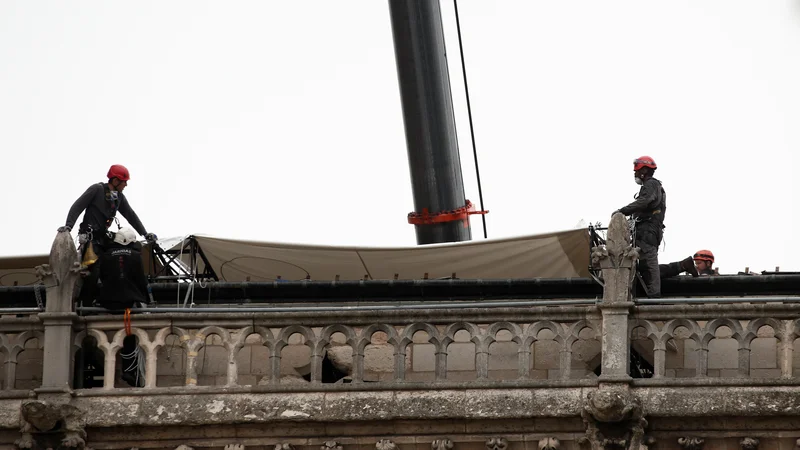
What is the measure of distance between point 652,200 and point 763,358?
242cm

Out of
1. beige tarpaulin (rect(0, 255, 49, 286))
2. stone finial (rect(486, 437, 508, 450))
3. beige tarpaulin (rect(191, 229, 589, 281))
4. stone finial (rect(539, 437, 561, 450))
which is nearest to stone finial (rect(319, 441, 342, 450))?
stone finial (rect(486, 437, 508, 450))

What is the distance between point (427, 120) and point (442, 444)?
9.56 m

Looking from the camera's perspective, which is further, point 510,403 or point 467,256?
point 467,256

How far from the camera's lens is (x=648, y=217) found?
2681 cm

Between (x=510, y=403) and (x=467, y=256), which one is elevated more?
(x=467, y=256)

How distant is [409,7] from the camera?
3366cm

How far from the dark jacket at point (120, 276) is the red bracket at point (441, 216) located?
26.2ft

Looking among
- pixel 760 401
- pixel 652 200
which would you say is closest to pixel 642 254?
pixel 652 200

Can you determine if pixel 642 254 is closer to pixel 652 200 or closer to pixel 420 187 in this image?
pixel 652 200

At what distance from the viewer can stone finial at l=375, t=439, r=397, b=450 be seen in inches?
984

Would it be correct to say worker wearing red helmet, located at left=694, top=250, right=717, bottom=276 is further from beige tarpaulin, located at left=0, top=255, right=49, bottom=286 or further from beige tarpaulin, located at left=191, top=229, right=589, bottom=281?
beige tarpaulin, located at left=0, top=255, right=49, bottom=286

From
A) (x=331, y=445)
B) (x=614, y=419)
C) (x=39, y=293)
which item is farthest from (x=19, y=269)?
(x=614, y=419)

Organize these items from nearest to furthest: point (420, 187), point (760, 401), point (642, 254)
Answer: point (760, 401) → point (642, 254) → point (420, 187)

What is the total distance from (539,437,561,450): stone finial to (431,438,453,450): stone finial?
3.44 ft
